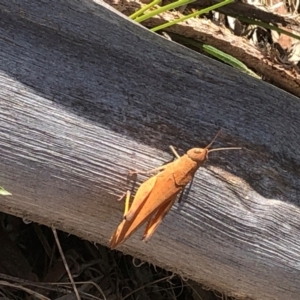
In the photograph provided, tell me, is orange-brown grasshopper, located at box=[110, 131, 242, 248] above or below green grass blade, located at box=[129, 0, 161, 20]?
below

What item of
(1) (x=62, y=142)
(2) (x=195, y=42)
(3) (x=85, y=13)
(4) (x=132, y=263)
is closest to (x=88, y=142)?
(1) (x=62, y=142)

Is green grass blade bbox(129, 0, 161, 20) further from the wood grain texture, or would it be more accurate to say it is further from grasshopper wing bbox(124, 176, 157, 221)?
grasshopper wing bbox(124, 176, 157, 221)

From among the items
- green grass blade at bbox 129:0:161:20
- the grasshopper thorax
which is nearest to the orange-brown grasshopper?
the grasshopper thorax

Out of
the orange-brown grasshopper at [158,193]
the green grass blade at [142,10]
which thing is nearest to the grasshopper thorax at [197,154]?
the orange-brown grasshopper at [158,193]

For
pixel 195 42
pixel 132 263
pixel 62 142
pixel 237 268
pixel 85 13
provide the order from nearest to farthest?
pixel 62 142 → pixel 85 13 → pixel 237 268 → pixel 132 263 → pixel 195 42

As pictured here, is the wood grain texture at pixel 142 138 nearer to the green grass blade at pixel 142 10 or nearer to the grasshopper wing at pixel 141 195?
the grasshopper wing at pixel 141 195

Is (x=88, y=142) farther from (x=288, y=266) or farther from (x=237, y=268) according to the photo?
(x=288, y=266)

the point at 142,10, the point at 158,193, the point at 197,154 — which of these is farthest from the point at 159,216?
the point at 142,10
